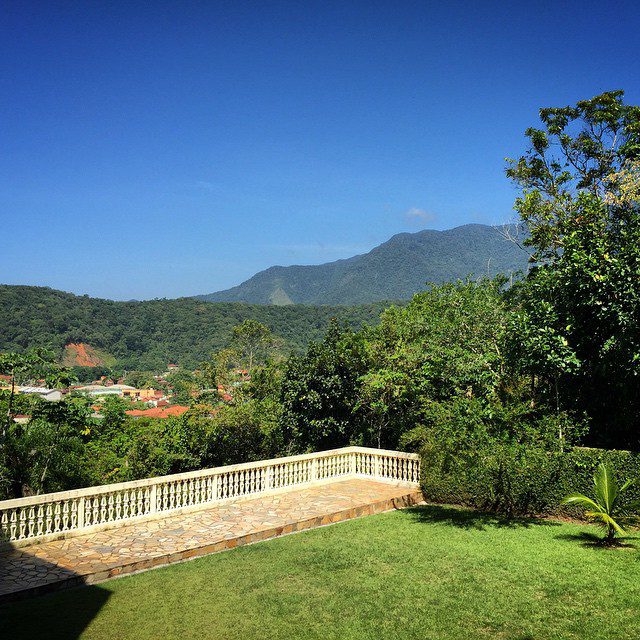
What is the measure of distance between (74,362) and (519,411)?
65.2 m

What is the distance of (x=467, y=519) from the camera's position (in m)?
11.1

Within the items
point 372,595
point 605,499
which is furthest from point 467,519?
point 372,595

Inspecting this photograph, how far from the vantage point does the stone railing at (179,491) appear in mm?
9430

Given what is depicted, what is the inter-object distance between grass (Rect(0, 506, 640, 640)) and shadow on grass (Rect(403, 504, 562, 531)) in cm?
68

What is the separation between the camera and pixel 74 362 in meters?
66.9

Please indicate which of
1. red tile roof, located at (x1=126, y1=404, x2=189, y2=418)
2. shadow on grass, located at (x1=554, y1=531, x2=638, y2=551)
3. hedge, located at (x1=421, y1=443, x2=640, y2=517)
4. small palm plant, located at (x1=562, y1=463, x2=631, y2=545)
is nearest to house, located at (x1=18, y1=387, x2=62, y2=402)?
red tile roof, located at (x1=126, y1=404, x2=189, y2=418)

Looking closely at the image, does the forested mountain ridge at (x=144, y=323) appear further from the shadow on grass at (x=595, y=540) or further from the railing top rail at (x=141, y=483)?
the shadow on grass at (x=595, y=540)

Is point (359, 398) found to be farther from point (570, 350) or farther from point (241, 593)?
point (241, 593)

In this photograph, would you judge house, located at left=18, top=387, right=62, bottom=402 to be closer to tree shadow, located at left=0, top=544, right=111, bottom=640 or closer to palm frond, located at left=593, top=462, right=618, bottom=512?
tree shadow, located at left=0, top=544, right=111, bottom=640

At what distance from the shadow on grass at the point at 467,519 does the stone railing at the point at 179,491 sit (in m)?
1.83

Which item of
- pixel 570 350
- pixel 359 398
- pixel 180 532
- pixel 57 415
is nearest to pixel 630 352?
pixel 570 350

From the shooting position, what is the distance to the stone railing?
9.43 m

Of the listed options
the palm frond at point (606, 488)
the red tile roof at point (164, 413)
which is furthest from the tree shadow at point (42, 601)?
the red tile roof at point (164, 413)

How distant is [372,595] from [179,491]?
559 cm
